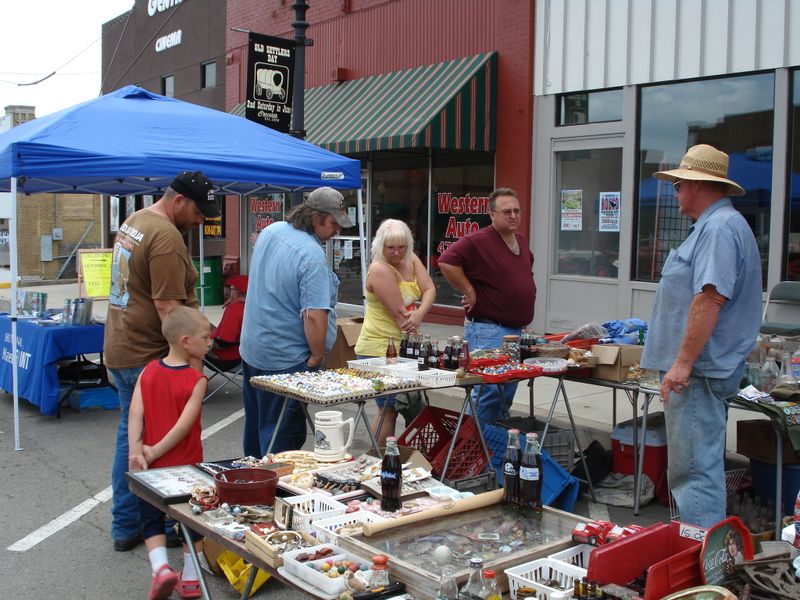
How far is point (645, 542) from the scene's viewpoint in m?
2.62

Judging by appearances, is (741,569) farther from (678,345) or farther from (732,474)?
(732,474)

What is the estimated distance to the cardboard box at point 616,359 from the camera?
5.43m

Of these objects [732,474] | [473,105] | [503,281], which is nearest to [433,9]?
[473,105]

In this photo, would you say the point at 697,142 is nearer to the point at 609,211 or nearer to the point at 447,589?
the point at 609,211

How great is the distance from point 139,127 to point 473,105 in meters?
5.14

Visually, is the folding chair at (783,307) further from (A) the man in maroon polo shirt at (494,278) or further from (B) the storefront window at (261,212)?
(B) the storefront window at (261,212)

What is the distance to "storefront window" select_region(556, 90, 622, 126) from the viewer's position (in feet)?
35.1

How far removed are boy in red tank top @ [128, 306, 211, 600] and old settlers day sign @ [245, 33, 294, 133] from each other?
6.65 metres

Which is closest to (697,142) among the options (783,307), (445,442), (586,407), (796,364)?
(783,307)

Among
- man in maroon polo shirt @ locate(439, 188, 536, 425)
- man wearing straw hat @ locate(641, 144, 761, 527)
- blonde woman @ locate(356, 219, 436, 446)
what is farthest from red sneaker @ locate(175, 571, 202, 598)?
man in maroon polo shirt @ locate(439, 188, 536, 425)

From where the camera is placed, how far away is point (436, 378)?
16.3ft

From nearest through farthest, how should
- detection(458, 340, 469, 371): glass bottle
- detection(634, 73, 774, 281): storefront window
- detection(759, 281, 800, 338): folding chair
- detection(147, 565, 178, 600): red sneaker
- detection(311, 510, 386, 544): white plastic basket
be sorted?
detection(311, 510, 386, 544): white plastic basket, detection(147, 565, 178, 600): red sneaker, detection(458, 340, 469, 371): glass bottle, detection(759, 281, 800, 338): folding chair, detection(634, 73, 774, 281): storefront window

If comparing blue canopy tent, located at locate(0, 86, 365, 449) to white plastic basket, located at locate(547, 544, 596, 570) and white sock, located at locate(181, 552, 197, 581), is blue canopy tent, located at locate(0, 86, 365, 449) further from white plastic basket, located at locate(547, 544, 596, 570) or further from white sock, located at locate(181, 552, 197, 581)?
white plastic basket, located at locate(547, 544, 596, 570)

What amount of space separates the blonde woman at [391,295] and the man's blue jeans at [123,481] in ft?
5.87
